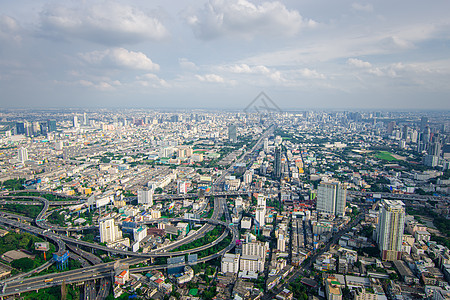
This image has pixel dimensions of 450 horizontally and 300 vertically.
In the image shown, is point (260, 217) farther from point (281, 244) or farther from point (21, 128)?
point (21, 128)

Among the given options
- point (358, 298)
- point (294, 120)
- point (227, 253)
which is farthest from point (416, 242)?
point (294, 120)

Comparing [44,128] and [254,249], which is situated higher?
[44,128]

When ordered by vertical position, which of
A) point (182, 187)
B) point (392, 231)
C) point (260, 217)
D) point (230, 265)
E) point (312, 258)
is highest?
point (392, 231)

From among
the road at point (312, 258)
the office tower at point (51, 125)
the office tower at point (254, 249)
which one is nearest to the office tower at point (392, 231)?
the road at point (312, 258)

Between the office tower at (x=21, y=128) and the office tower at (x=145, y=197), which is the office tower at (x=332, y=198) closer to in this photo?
the office tower at (x=145, y=197)

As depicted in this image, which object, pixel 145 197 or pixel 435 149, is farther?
pixel 435 149

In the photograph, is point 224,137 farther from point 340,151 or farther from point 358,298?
point 358,298

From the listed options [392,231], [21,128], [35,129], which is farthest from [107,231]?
[21,128]

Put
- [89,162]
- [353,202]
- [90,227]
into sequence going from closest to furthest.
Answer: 1. [90,227]
2. [353,202]
3. [89,162]
